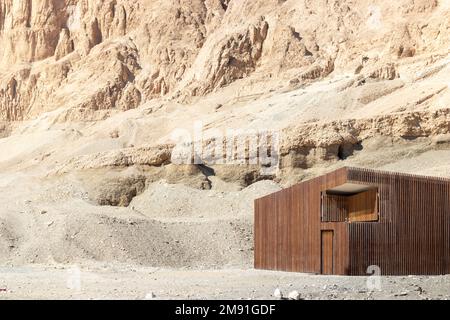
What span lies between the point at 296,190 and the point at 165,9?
2009 inches

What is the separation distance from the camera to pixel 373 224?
22.9 metres

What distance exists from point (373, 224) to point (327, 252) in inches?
73.0

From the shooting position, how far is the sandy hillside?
3147 cm

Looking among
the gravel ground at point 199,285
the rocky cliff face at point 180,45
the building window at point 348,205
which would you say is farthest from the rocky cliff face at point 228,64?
the gravel ground at point 199,285

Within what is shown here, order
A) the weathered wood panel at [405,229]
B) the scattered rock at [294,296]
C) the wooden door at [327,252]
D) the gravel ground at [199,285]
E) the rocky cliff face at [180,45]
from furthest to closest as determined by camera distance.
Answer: the rocky cliff face at [180,45] < the wooden door at [327,252] < the weathered wood panel at [405,229] < the gravel ground at [199,285] < the scattered rock at [294,296]

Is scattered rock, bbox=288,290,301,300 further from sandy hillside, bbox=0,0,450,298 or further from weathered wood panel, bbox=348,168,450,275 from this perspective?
sandy hillside, bbox=0,0,450,298

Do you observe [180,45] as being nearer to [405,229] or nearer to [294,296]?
[405,229]

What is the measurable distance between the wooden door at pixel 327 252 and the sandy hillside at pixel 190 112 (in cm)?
573

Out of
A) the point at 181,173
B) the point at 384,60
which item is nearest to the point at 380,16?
the point at 384,60

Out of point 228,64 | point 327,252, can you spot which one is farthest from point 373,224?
point 228,64

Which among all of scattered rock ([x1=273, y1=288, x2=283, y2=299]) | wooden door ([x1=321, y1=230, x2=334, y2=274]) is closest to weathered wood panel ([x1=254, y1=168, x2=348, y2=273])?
wooden door ([x1=321, y1=230, x2=334, y2=274])

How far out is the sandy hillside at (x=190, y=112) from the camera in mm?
31469

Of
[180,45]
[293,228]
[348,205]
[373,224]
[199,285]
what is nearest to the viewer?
[199,285]

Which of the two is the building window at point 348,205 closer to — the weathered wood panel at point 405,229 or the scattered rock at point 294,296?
the weathered wood panel at point 405,229
